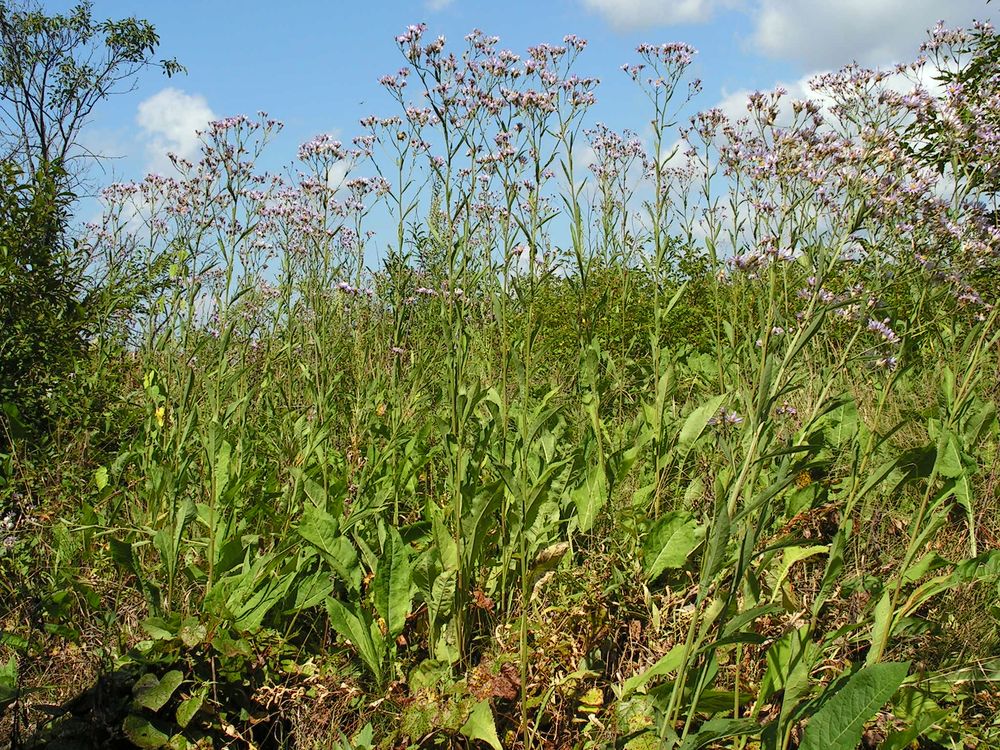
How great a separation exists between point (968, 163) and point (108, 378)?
369 cm

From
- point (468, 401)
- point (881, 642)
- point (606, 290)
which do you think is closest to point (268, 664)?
point (468, 401)

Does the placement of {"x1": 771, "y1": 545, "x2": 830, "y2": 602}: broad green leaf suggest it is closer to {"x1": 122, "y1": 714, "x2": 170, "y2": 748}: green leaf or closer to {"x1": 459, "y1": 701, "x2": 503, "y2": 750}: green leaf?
{"x1": 459, "y1": 701, "x2": 503, "y2": 750}: green leaf

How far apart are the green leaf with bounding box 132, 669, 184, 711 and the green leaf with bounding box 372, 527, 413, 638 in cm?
54

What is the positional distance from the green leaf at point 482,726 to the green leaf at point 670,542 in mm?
713

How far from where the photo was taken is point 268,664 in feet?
7.30

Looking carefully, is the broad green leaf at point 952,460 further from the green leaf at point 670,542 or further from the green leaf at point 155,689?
the green leaf at point 155,689

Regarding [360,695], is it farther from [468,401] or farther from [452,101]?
[452,101]

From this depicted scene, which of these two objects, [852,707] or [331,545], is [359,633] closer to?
[331,545]

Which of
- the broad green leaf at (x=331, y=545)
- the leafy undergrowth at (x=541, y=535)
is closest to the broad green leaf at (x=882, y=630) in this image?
the leafy undergrowth at (x=541, y=535)

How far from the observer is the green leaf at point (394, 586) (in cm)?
233

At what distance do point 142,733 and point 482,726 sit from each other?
796 millimetres

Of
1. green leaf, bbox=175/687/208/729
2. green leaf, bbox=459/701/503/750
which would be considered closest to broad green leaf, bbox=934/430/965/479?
green leaf, bbox=459/701/503/750

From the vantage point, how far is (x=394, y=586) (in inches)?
92.6

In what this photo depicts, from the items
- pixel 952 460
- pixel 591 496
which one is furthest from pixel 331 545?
pixel 952 460
